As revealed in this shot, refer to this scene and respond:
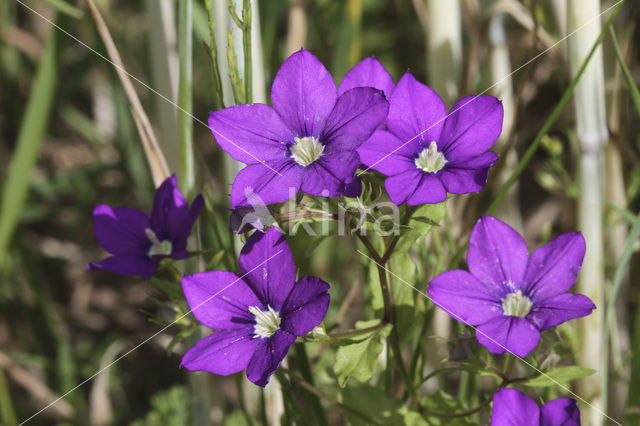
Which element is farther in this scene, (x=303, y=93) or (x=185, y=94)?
(x=185, y=94)

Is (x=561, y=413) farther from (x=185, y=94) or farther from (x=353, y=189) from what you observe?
(x=185, y=94)

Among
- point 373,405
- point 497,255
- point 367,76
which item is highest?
point 367,76

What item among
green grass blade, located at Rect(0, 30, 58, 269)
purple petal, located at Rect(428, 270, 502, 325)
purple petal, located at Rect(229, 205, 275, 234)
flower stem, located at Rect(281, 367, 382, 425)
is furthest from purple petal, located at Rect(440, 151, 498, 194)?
green grass blade, located at Rect(0, 30, 58, 269)

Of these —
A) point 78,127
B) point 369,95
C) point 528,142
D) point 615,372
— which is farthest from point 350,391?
point 78,127

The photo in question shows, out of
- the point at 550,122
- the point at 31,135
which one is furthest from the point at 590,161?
the point at 31,135

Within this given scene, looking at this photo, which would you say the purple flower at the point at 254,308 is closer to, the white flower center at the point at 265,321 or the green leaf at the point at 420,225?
the white flower center at the point at 265,321

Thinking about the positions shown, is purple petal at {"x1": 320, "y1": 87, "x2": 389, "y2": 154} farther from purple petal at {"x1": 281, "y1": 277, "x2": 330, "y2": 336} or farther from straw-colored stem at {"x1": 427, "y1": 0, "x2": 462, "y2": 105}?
straw-colored stem at {"x1": 427, "y1": 0, "x2": 462, "y2": 105}

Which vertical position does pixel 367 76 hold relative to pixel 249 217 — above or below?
above
